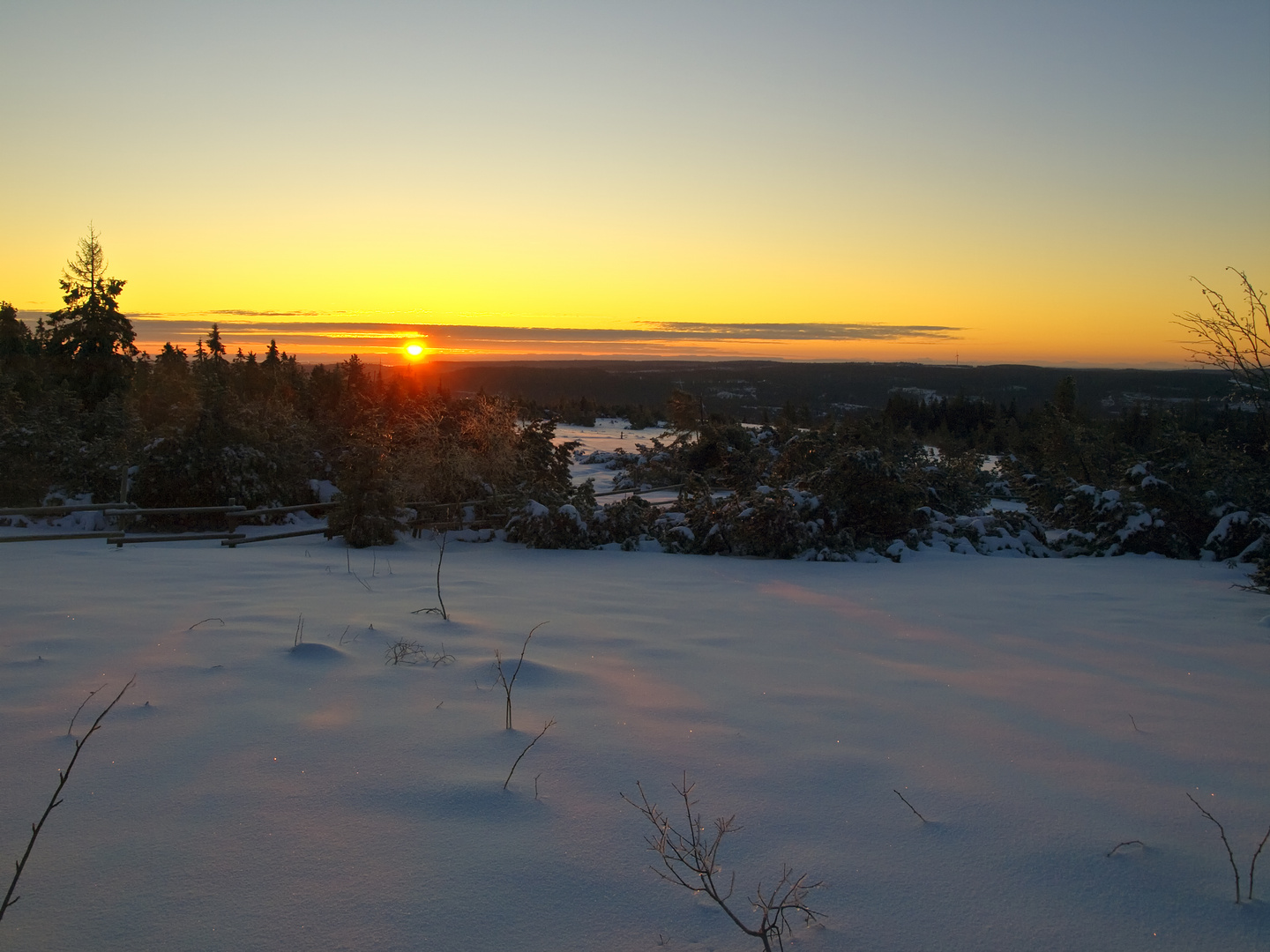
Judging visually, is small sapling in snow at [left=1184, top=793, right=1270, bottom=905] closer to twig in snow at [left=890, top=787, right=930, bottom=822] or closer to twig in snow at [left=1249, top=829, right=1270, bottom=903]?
twig in snow at [left=1249, top=829, right=1270, bottom=903]


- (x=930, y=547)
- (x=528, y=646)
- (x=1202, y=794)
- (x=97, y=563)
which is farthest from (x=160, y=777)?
(x=930, y=547)

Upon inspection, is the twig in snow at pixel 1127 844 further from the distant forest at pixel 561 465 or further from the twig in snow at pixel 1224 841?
the distant forest at pixel 561 465

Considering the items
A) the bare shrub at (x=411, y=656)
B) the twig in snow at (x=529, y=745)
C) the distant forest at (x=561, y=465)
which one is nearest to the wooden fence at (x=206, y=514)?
the distant forest at (x=561, y=465)

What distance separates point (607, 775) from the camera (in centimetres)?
389

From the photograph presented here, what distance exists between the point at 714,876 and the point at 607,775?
3.07 feet

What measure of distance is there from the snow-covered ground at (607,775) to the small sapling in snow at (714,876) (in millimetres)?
67

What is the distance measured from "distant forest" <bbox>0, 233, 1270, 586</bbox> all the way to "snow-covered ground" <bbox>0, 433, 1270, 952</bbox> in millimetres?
5267

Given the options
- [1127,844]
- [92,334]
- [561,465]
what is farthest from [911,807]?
[92,334]

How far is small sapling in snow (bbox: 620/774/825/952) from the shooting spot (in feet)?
8.92

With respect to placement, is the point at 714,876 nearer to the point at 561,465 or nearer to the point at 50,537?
the point at 50,537

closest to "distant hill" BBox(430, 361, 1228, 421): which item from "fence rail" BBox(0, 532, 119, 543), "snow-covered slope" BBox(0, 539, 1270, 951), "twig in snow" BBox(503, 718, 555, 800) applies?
"fence rail" BBox(0, 532, 119, 543)

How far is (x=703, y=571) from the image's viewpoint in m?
11.2

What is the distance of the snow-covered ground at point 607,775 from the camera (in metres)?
2.79

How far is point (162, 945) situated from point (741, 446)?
811 inches
